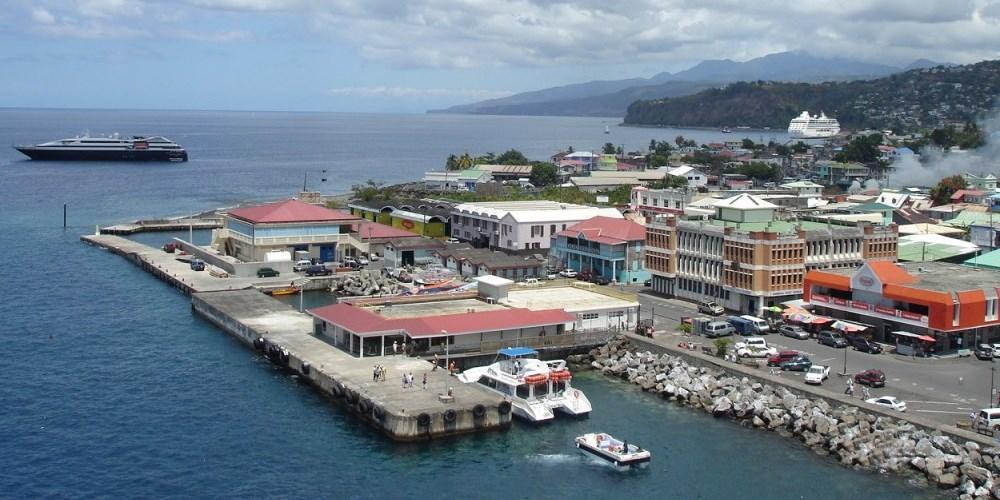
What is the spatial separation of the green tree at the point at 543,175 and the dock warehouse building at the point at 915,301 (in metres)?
64.2

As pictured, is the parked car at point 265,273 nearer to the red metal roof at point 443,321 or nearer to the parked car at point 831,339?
the red metal roof at point 443,321

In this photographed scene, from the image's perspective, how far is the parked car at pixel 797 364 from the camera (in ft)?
109

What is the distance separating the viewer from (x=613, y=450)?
87.9 feet

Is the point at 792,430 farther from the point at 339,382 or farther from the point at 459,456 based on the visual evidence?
the point at 339,382

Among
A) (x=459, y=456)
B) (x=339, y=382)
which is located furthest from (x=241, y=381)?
(x=459, y=456)

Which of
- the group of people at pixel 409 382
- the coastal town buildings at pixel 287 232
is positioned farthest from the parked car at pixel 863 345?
the coastal town buildings at pixel 287 232

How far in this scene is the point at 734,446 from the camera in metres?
28.2

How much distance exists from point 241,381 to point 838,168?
3414 inches

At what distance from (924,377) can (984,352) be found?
4011 mm

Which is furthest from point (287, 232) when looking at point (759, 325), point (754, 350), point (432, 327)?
point (754, 350)

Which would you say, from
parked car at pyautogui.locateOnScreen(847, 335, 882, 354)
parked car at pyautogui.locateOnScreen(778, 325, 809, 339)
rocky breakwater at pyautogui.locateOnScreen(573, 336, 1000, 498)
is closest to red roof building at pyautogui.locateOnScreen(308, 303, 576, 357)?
rocky breakwater at pyautogui.locateOnScreen(573, 336, 1000, 498)

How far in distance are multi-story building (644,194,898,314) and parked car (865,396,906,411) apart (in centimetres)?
1235

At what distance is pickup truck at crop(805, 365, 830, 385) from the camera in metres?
31.3

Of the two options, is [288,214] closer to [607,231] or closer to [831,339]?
[607,231]
